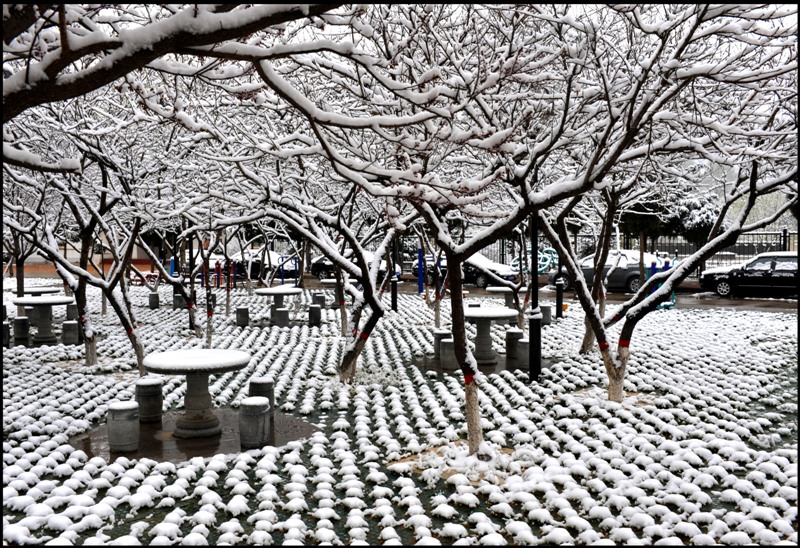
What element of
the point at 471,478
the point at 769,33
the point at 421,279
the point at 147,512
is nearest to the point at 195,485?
the point at 147,512

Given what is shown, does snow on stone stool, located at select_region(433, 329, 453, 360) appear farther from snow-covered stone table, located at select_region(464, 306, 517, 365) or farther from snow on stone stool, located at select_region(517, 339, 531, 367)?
snow on stone stool, located at select_region(517, 339, 531, 367)

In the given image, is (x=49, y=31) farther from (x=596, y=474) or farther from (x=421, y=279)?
(x=421, y=279)

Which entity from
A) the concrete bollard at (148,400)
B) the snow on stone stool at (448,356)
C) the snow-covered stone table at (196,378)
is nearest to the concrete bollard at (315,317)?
the snow on stone stool at (448,356)

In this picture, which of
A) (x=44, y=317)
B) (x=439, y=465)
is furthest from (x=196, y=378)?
(x=44, y=317)

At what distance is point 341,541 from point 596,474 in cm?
245

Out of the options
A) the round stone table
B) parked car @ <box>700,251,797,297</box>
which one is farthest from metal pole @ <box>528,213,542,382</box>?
parked car @ <box>700,251,797,297</box>

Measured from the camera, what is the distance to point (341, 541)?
4.64 m

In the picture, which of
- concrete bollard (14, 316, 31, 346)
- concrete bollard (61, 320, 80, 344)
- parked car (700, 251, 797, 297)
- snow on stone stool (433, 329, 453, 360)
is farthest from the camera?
parked car (700, 251, 797, 297)

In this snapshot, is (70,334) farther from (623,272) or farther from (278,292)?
(623,272)

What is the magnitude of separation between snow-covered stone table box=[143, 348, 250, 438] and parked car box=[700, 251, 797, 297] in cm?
1849

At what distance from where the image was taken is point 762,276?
20.9m

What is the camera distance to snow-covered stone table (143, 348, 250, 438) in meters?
7.22

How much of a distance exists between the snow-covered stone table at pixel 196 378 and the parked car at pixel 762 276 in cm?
1849

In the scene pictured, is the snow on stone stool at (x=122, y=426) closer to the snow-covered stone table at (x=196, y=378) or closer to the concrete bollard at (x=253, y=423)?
the snow-covered stone table at (x=196, y=378)
